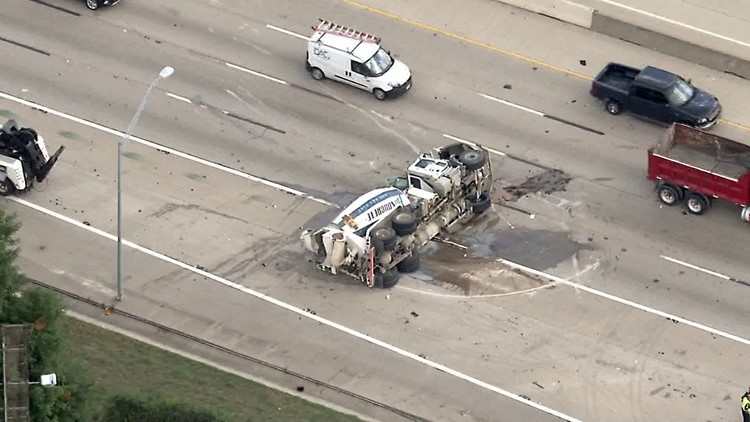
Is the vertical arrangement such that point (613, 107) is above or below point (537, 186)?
above

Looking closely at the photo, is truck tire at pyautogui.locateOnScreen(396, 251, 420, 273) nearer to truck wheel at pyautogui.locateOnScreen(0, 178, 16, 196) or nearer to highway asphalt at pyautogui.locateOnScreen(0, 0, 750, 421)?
highway asphalt at pyautogui.locateOnScreen(0, 0, 750, 421)

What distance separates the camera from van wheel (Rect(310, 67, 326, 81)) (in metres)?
57.4

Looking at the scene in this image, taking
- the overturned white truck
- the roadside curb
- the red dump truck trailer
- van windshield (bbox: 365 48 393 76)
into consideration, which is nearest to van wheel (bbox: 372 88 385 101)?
van windshield (bbox: 365 48 393 76)

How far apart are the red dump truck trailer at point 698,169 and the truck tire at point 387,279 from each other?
28.5ft

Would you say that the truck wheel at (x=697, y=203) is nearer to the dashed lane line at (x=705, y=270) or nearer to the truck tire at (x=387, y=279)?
the dashed lane line at (x=705, y=270)

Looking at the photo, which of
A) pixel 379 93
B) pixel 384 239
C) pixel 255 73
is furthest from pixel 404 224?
pixel 255 73

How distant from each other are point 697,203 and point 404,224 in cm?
915

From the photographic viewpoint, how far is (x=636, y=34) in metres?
59.4

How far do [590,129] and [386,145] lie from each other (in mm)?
6611

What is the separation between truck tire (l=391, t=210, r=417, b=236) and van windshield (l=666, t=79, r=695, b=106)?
10677mm

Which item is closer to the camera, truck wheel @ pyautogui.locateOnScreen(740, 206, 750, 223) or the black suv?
truck wheel @ pyautogui.locateOnScreen(740, 206, 750, 223)

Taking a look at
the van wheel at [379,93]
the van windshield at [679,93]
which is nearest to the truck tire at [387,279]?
the van wheel at [379,93]

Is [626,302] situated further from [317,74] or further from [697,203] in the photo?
[317,74]

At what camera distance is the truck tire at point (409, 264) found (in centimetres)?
4934
